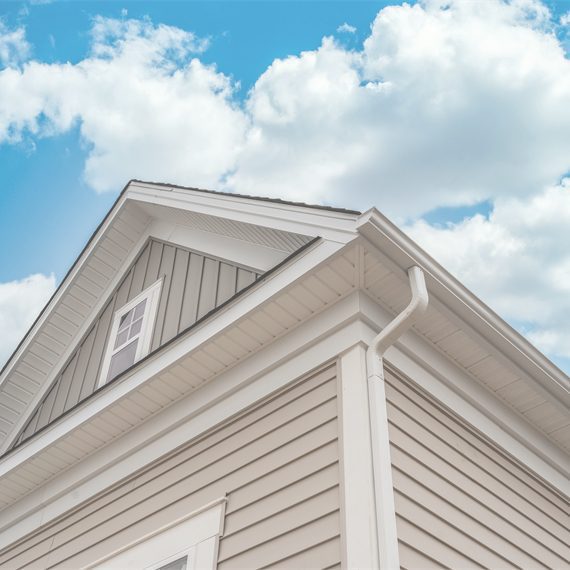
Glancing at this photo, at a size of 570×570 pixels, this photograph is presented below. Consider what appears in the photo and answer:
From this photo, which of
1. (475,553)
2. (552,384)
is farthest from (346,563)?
(552,384)

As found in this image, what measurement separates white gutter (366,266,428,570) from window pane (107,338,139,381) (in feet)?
10.5

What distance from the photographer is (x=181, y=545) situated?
162 inches

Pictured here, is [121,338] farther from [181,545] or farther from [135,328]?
[181,545]

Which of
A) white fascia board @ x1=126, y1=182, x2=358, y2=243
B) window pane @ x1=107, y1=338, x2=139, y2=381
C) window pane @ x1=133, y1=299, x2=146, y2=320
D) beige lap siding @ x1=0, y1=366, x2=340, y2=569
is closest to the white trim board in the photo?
beige lap siding @ x1=0, y1=366, x2=340, y2=569

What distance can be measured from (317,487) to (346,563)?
0.51 meters

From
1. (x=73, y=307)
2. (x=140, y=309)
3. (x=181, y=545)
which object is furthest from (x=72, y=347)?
(x=181, y=545)

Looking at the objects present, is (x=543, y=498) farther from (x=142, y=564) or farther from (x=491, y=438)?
(x=142, y=564)

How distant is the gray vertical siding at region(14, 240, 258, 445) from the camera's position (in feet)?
18.5

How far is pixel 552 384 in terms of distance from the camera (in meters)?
4.84

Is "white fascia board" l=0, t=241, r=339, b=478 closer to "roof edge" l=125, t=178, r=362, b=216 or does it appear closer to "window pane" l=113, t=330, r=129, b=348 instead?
"roof edge" l=125, t=178, r=362, b=216

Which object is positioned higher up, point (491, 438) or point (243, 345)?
point (243, 345)

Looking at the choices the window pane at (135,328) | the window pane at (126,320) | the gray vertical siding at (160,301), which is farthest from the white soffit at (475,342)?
the window pane at (126,320)

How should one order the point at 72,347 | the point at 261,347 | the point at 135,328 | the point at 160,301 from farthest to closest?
the point at 72,347, the point at 135,328, the point at 160,301, the point at 261,347

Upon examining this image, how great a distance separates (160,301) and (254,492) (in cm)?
301
